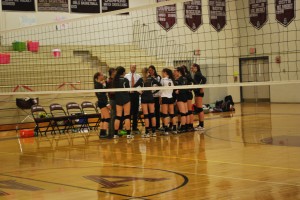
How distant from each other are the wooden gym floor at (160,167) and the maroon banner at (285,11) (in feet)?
29.8

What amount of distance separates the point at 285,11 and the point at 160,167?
15.3 m

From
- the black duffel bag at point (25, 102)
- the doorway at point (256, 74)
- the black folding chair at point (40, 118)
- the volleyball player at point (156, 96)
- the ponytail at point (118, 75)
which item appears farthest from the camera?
the doorway at point (256, 74)

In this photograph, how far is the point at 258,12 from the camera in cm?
2247

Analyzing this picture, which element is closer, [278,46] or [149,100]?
[149,100]

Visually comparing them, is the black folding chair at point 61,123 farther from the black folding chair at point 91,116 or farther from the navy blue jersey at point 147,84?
the navy blue jersey at point 147,84

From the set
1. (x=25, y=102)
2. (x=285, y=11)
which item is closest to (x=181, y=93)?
(x=25, y=102)

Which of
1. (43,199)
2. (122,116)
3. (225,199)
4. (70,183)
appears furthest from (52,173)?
(122,116)

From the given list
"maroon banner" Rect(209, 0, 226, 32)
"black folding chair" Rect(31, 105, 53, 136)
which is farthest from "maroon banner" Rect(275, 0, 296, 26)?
"black folding chair" Rect(31, 105, 53, 136)

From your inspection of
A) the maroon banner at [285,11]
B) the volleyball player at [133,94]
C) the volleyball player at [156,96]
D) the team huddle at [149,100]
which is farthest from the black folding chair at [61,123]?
the maroon banner at [285,11]

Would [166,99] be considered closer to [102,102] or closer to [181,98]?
[181,98]

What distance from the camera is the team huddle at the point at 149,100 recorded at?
43.3 feet

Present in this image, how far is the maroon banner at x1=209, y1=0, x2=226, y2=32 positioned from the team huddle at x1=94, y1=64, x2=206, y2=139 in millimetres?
6763

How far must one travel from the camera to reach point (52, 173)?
344 inches

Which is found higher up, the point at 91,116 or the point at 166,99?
the point at 166,99
